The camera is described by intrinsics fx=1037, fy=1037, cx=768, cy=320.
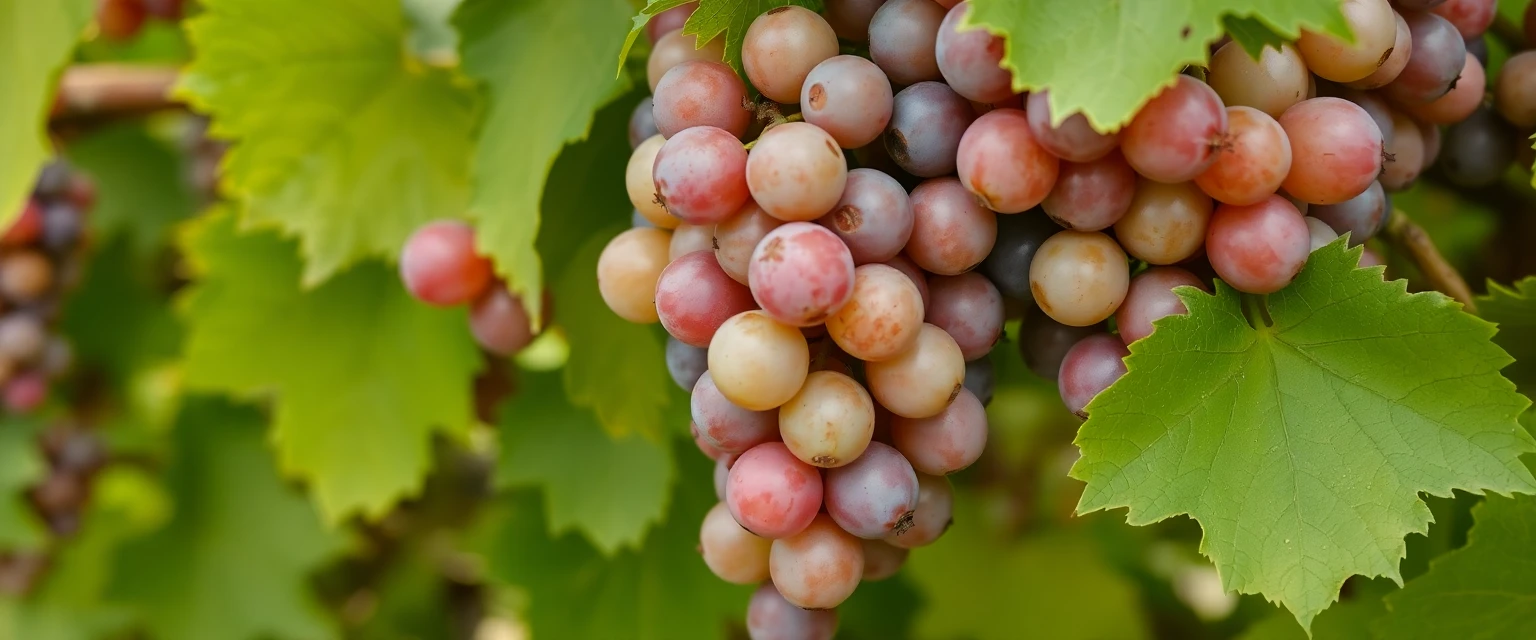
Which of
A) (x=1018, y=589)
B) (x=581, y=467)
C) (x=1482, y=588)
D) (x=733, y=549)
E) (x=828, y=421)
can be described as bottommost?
(x=1018, y=589)

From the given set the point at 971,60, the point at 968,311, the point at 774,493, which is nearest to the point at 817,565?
the point at 774,493

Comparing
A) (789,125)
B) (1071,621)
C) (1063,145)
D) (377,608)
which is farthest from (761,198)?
(377,608)

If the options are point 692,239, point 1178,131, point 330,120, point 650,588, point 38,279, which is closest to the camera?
point 1178,131

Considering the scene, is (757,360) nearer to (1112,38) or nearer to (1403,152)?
(1112,38)

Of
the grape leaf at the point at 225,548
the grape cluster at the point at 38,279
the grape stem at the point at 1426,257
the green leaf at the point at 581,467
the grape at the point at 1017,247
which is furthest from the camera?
the grape leaf at the point at 225,548

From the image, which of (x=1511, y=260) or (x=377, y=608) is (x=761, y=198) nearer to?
(x=1511, y=260)

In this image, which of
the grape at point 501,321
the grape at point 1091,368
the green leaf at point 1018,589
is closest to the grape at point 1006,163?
the grape at point 1091,368

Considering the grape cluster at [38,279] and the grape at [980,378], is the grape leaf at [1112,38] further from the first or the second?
the grape cluster at [38,279]
